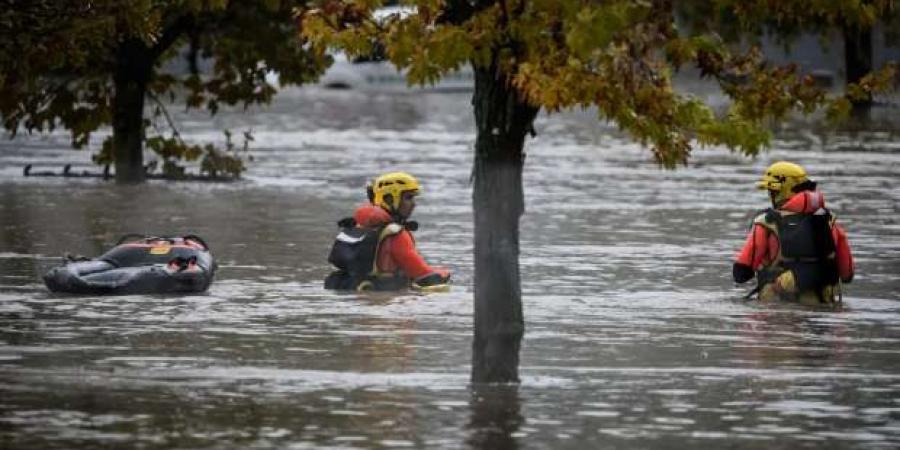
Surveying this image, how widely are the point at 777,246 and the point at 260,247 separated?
6766 millimetres

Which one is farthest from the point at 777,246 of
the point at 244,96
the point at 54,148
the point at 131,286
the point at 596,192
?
the point at 54,148

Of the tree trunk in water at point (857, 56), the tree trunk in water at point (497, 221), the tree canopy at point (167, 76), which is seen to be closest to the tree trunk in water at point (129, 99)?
the tree canopy at point (167, 76)

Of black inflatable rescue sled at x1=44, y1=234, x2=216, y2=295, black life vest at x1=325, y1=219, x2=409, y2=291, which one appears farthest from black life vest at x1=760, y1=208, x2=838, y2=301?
black inflatable rescue sled at x1=44, y1=234, x2=216, y2=295

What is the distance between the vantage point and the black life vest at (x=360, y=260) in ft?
65.8

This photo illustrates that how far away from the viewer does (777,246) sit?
19.5 metres

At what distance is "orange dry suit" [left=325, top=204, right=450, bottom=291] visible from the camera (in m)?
20.0

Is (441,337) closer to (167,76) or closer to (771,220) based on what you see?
(771,220)

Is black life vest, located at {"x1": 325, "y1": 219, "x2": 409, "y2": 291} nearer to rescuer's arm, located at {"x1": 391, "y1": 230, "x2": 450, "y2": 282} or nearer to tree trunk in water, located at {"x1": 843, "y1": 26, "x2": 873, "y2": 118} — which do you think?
rescuer's arm, located at {"x1": 391, "y1": 230, "x2": 450, "y2": 282}

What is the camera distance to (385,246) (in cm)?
2005

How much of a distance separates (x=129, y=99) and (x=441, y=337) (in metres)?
16.3

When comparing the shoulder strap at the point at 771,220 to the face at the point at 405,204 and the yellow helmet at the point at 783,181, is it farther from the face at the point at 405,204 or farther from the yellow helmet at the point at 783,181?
the face at the point at 405,204

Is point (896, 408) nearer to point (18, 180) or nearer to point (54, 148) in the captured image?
point (18, 180)

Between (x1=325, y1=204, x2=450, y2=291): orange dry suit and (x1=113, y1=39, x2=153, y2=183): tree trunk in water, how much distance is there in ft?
41.2

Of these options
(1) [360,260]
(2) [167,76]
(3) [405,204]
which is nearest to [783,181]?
(3) [405,204]
